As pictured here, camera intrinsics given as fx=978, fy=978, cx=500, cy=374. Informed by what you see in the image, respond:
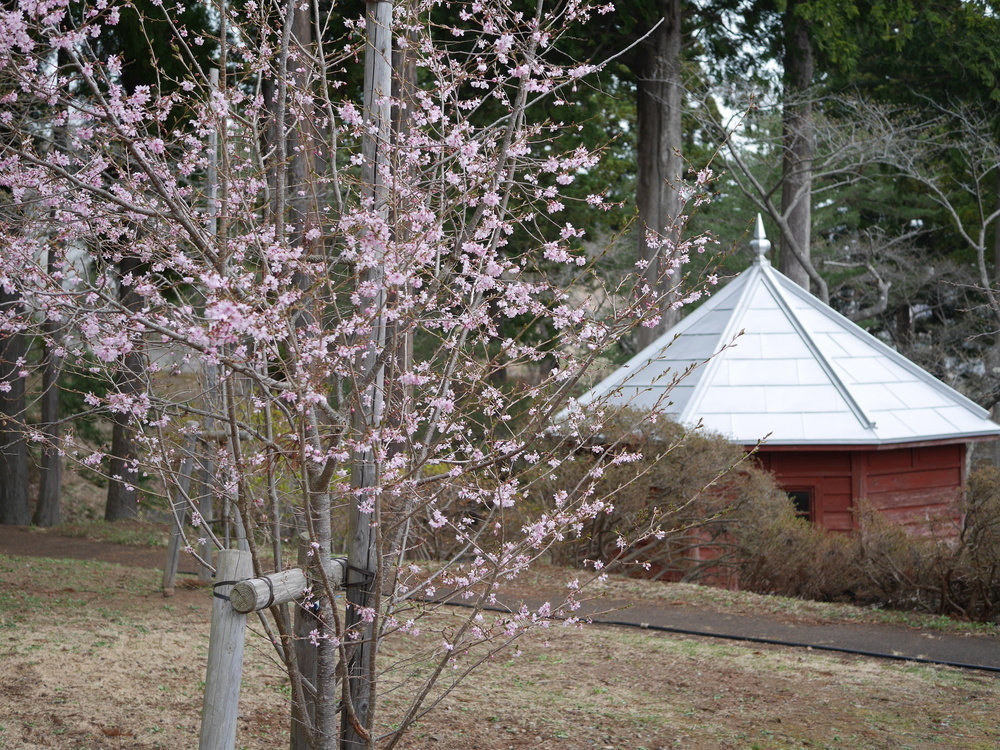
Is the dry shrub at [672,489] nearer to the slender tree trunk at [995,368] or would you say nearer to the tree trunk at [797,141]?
the tree trunk at [797,141]

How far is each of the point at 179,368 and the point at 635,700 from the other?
3.12 m

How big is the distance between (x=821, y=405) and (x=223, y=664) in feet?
31.3

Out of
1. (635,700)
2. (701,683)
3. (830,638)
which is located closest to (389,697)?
(635,700)

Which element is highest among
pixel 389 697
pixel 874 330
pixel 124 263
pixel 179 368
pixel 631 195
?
pixel 631 195

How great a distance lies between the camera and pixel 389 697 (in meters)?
5.52

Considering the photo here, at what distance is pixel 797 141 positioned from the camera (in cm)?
1875

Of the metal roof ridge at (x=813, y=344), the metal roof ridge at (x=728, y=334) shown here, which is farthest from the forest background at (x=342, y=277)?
the metal roof ridge at (x=813, y=344)

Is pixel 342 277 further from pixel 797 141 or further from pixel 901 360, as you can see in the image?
pixel 797 141

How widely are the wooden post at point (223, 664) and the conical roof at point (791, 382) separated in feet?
25.2

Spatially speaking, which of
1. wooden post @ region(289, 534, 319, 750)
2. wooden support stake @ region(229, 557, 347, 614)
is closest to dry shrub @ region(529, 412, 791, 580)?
wooden post @ region(289, 534, 319, 750)

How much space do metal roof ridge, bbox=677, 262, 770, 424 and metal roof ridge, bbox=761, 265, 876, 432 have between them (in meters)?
0.21

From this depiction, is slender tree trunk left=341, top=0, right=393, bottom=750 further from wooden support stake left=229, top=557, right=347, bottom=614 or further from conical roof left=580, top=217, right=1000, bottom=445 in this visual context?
conical roof left=580, top=217, right=1000, bottom=445

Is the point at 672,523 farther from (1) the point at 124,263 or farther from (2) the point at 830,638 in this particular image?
(1) the point at 124,263

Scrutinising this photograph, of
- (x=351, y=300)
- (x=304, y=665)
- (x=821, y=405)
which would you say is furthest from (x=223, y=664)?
(x=821, y=405)
